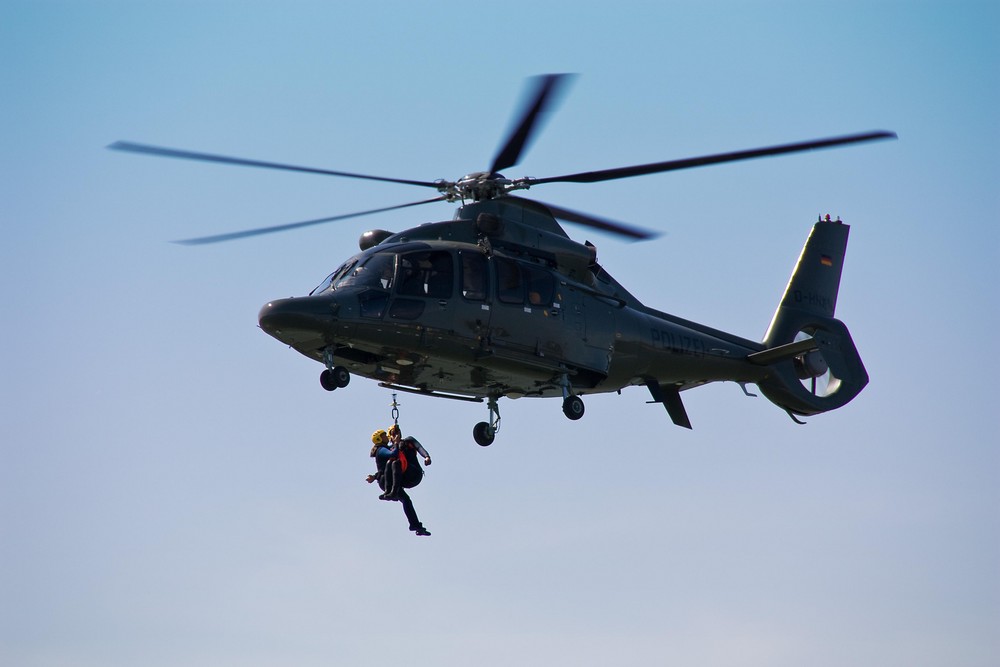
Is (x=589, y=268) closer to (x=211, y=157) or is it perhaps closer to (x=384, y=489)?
(x=384, y=489)

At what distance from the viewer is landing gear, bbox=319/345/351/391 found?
67.9 ft

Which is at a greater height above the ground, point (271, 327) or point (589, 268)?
point (589, 268)

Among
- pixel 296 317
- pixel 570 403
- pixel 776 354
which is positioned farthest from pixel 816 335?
pixel 296 317

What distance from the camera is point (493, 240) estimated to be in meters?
22.4

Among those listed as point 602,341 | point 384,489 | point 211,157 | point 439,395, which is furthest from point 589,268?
point 211,157

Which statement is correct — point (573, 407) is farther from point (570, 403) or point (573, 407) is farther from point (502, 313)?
point (502, 313)

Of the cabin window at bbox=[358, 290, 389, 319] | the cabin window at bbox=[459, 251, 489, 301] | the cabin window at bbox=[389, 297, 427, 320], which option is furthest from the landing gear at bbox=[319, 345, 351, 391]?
the cabin window at bbox=[459, 251, 489, 301]

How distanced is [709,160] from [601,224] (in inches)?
108

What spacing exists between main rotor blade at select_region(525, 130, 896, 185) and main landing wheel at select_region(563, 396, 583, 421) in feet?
12.0

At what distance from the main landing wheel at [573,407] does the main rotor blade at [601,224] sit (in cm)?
283

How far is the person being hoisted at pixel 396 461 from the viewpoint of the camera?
2167cm

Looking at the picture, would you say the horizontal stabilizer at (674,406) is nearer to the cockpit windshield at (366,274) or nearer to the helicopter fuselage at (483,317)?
the helicopter fuselage at (483,317)

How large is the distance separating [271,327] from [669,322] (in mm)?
7939

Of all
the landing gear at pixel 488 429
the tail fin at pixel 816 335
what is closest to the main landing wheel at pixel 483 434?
the landing gear at pixel 488 429
